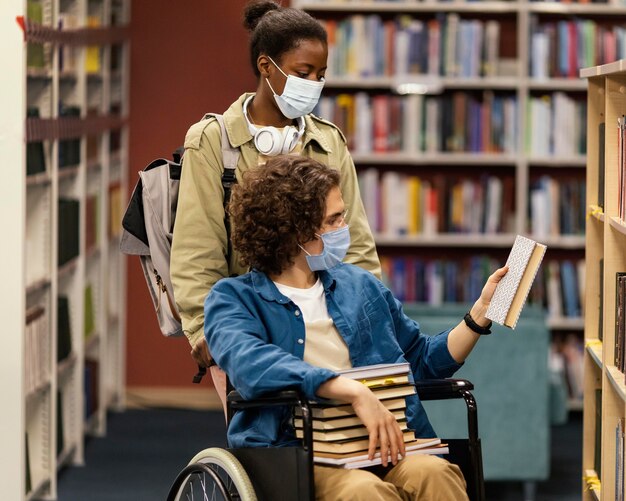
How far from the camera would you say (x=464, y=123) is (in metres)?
5.95

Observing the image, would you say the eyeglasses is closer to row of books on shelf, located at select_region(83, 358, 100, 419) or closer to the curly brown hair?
the curly brown hair

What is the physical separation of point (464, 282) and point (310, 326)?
358cm

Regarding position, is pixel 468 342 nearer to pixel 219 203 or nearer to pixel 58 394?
pixel 219 203

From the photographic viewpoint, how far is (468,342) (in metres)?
2.57

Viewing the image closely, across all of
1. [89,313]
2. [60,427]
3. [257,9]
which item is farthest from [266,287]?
[89,313]

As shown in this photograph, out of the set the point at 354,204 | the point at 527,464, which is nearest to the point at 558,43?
the point at 527,464

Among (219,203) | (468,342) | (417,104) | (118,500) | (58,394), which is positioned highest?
(417,104)

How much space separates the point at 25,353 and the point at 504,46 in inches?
124

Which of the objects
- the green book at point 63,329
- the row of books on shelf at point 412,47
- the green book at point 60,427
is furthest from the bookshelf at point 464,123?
the green book at point 60,427

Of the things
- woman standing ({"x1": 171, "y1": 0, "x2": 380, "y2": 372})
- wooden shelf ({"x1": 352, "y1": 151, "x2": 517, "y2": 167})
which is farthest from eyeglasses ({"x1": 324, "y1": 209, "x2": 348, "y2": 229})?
wooden shelf ({"x1": 352, "y1": 151, "x2": 517, "y2": 167})

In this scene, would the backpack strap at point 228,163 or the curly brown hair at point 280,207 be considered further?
the backpack strap at point 228,163

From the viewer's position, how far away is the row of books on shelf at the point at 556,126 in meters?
5.91

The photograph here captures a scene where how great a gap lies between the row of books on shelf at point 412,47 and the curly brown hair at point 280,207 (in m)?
3.44

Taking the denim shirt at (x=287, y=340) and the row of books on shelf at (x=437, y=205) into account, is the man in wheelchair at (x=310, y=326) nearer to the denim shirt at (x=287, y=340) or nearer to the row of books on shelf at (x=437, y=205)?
the denim shirt at (x=287, y=340)
